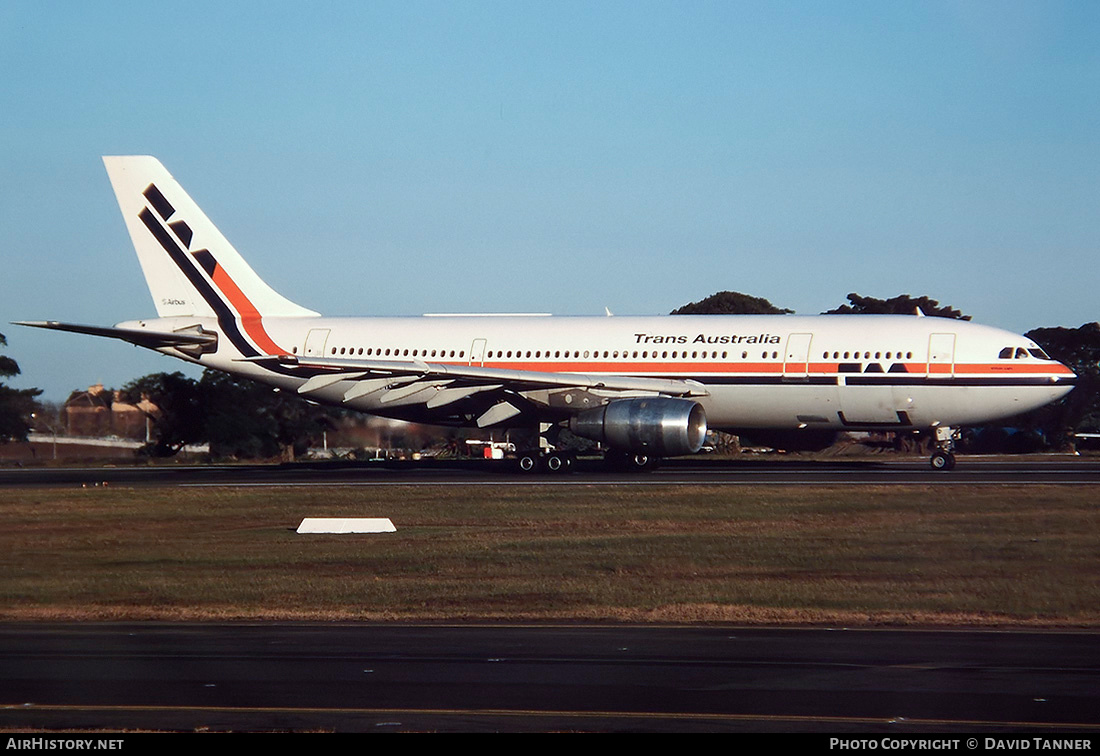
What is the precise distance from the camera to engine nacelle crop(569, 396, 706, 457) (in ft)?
116

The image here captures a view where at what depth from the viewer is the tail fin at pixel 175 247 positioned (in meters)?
44.1

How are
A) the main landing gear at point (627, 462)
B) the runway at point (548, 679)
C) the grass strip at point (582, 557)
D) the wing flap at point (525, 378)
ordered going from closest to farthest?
the runway at point (548, 679)
the grass strip at point (582, 557)
the wing flap at point (525, 378)
the main landing gear at point (627, 462)

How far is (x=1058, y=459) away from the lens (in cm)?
4612

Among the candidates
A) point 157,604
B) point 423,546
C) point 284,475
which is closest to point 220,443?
point 284,475

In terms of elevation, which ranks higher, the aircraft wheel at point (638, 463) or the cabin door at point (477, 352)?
the cabin door at point (477, 352)

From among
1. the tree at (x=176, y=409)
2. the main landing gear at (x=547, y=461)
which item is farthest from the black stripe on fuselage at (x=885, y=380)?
the tree at (x=176, y=409)

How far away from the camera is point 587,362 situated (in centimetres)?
4038

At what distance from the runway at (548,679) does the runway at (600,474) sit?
744 inches

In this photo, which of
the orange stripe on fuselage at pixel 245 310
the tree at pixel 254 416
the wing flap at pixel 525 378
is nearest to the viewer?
the wing flap at pixel 525 378

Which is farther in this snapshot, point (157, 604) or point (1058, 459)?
point (1058, 459)

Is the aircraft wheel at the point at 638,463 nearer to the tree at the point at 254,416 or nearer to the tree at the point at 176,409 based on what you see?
the tree at the point at 254,416

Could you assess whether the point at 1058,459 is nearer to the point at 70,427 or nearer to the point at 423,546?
the point at 423,546
